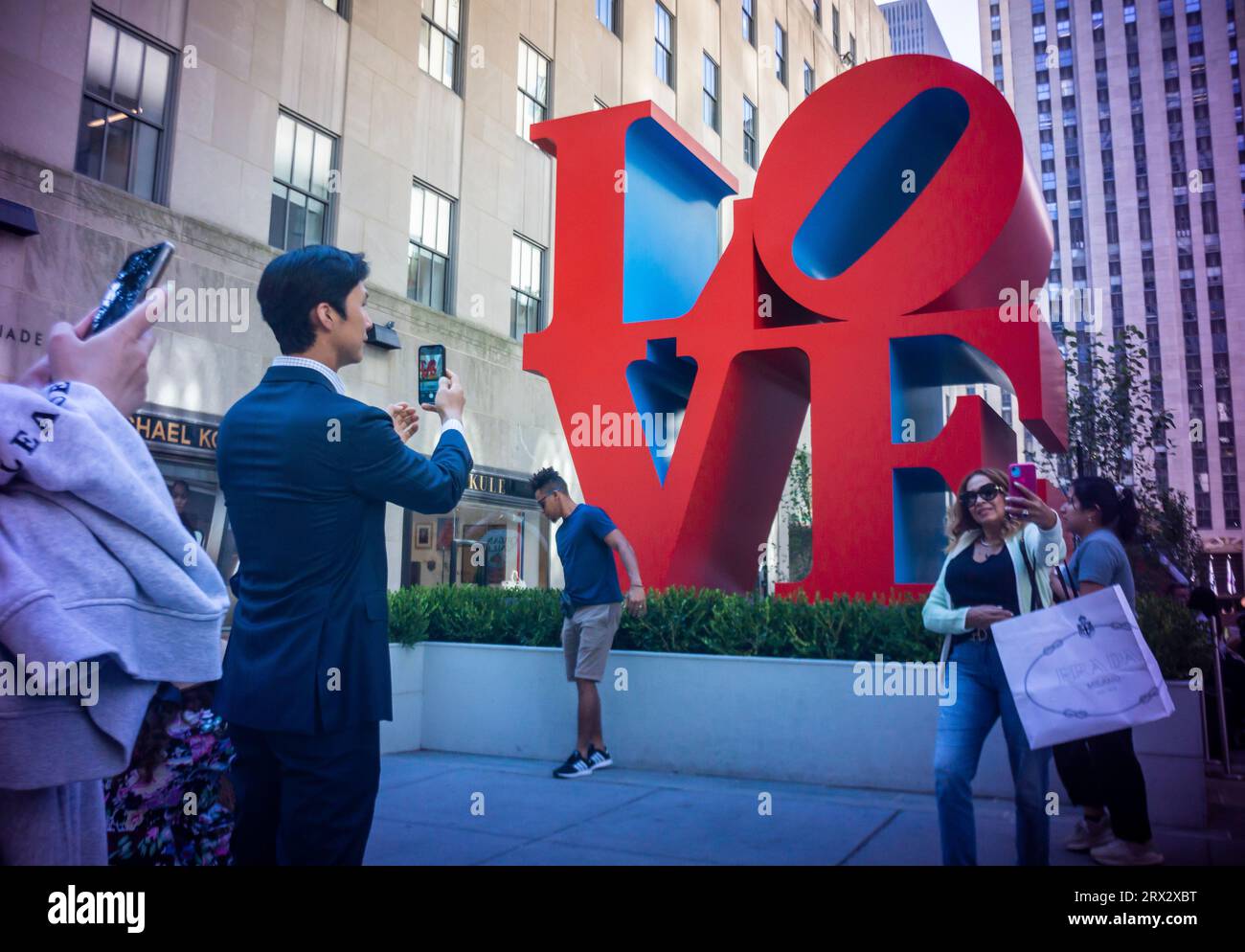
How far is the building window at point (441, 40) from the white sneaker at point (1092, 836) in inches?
560

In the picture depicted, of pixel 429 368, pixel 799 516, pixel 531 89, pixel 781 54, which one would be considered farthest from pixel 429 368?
pixel 781 54

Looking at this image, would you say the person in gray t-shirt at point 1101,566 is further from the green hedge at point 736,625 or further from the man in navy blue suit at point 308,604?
the man in navy blue suit at point 308,604

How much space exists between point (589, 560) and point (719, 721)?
1.47 metres

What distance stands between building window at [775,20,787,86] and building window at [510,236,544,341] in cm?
1430

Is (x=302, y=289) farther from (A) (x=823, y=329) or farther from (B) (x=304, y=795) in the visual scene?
(A) (x=823, y=329)

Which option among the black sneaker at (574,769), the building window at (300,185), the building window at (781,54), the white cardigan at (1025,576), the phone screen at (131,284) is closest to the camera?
the phone screen at (131,284)

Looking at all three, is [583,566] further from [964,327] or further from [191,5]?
[191,5]

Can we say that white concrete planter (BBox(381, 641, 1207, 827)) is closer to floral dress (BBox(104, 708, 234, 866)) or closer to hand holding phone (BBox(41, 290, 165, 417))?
floral dress (BBox(104, 708, 234, 866))

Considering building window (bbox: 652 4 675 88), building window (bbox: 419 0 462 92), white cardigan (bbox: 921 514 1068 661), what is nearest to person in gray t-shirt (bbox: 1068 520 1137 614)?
white cardigan (bbox: 921 514 1068 661)

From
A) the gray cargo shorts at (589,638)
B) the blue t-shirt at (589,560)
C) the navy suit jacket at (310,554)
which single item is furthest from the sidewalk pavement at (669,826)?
the navy suit jacket at (310,554)

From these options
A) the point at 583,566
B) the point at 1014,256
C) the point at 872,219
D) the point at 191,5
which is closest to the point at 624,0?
the point at 191,5

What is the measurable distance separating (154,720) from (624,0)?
20.4 metres

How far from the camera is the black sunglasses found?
13.8 ft

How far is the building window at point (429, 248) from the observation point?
14547 mm
